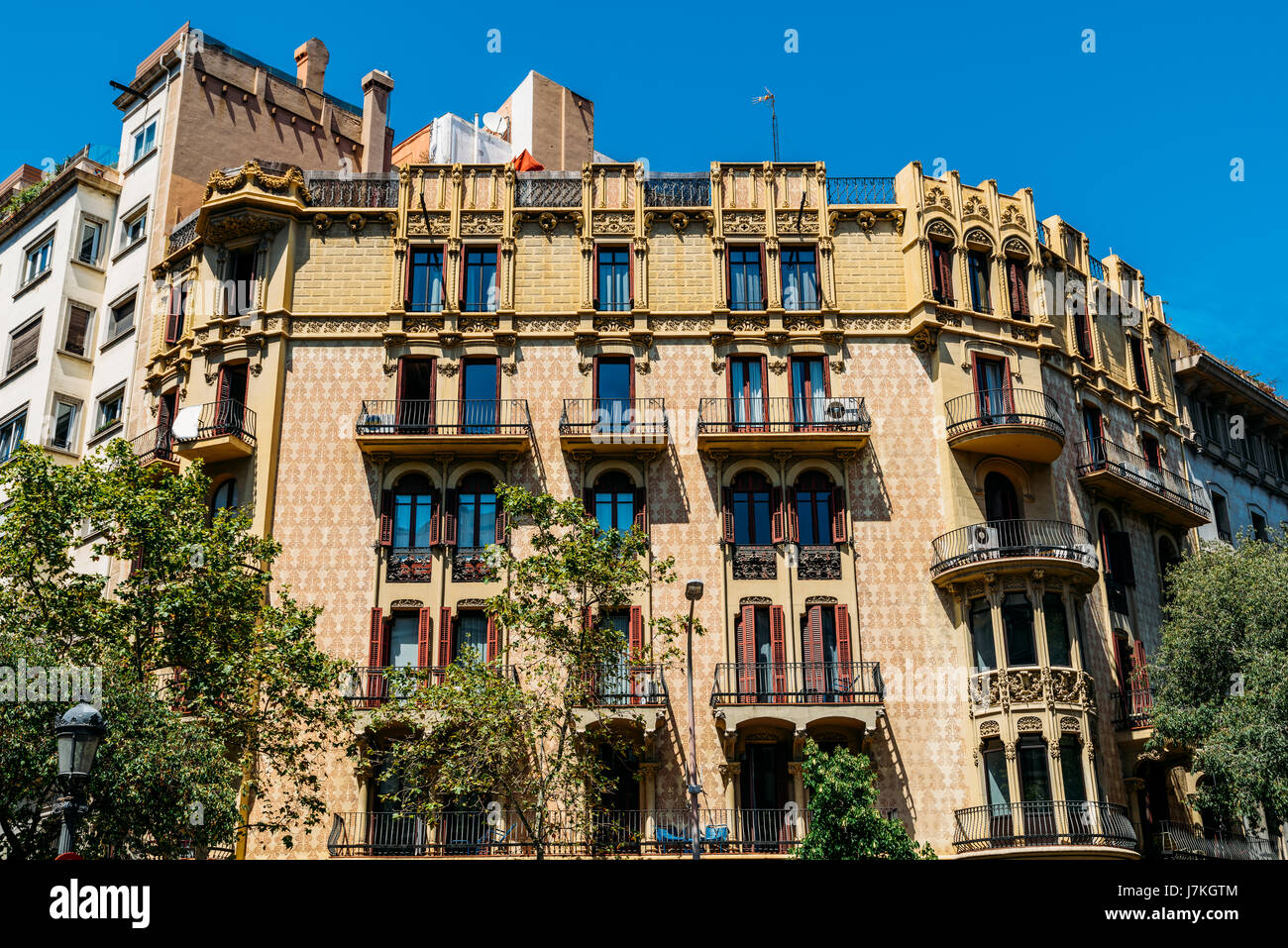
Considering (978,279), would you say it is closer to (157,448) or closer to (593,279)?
(593,279)

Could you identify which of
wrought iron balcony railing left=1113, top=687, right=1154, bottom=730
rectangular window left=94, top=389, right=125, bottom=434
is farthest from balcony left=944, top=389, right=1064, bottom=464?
rectangular window left=94, top=389, right=125, bottom=434

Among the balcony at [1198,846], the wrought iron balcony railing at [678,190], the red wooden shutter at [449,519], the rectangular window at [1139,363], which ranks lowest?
the balcony at [1198,846]

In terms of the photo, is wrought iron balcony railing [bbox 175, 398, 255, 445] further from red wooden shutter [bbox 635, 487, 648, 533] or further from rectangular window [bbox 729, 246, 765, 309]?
rectangular window [bbox 729, 246, 765, 309]

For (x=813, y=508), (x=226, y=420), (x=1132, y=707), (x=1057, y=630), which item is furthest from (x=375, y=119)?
(x=1132, y=707)

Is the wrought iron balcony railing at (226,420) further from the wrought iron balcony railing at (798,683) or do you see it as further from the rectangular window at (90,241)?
the wrought iron balcony railing at (798,683)

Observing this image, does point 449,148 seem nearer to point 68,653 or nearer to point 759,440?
point 759,440

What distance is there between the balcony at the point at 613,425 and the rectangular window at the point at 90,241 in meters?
20.4

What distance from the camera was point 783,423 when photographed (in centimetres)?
3800

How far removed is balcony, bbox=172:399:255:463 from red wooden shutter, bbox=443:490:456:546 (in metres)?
6.07

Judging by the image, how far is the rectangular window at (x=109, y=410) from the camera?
44531 millimetres

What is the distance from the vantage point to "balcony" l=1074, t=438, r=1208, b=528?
134ft

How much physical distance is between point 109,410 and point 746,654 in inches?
939

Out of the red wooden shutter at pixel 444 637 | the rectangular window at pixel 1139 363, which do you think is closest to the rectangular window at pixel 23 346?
the red wooden shutter at pixel 444 637

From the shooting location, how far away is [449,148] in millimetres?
49156
